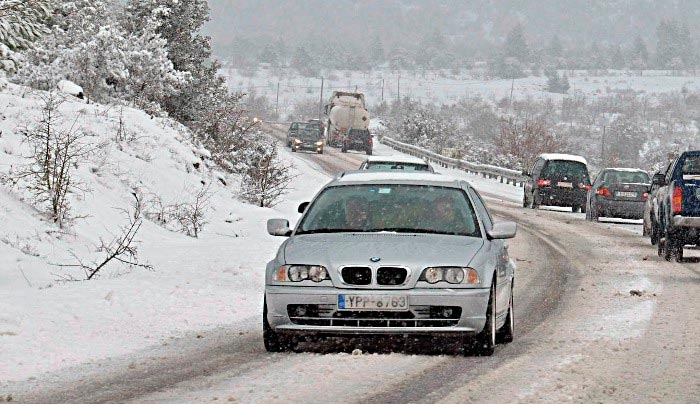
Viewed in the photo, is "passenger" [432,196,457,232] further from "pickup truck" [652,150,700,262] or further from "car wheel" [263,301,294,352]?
"pickup truck" [652,150,700,262]

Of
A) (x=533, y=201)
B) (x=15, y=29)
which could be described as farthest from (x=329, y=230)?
(x=533, y=201)

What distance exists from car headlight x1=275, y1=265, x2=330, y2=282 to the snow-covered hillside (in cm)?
140

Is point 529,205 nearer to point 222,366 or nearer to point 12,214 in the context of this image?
point 12,214

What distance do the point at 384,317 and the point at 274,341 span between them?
940mm

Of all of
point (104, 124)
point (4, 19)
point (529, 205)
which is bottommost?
point (529, 205)

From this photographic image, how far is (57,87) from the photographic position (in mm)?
27344

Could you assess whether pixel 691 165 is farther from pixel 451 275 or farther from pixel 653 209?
pixel 451 275

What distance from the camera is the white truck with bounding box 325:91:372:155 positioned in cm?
7138

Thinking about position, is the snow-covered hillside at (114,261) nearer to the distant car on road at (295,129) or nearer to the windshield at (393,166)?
the windshield at (393,166)

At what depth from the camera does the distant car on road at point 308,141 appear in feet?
224

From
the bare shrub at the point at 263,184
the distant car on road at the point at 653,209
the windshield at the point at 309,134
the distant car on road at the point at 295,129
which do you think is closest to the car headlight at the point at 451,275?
the distant car on road at the point at 653,209

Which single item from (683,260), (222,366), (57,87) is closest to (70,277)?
(222,366)

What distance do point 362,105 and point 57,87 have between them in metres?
49.3

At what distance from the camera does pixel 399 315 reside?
8.69 m
